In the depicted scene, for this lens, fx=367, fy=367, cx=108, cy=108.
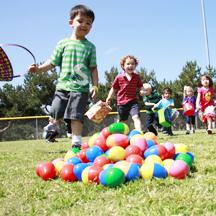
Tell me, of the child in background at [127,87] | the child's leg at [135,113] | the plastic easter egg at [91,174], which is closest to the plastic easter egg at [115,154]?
the plastic easter egg at [91,174]

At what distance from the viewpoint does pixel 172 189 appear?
257cm

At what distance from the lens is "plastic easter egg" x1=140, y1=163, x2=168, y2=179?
116 inches

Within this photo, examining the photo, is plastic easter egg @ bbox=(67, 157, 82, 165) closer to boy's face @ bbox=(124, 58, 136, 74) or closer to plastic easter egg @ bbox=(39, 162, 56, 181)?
plastic easter egg @ bbox=(39, 162, 56, 181)

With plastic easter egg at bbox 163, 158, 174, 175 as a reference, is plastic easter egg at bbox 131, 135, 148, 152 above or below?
above

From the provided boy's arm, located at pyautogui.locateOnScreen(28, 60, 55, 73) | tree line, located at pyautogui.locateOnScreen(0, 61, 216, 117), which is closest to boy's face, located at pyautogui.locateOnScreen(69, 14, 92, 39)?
boy's arm, located at pyautogui.locateOnScreen(28, 60, 55, 73)

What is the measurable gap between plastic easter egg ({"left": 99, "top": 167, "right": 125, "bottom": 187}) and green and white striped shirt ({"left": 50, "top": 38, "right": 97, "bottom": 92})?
2605mm

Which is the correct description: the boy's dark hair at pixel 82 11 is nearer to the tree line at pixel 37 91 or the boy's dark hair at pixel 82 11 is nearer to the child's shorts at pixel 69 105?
the child's shorts at pixel 69 105

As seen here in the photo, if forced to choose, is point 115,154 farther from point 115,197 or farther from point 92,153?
point 115,197

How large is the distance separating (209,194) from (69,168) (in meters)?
1.33

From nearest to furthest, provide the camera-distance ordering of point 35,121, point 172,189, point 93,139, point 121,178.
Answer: point 172,189 → point 121,178 → point 93,139 → point 35,121

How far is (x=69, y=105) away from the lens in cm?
528

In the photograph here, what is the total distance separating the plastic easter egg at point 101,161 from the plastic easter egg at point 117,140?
313 millimetres

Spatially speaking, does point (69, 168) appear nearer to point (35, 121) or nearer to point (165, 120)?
point (165, 120)

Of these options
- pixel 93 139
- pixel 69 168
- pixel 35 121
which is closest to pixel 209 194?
pixel 69 168
